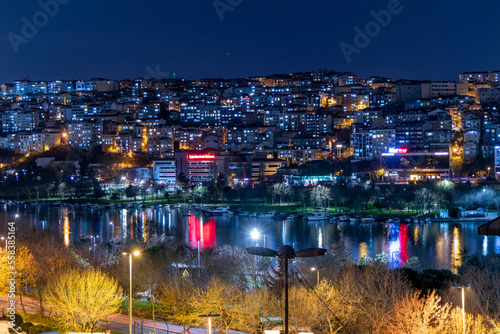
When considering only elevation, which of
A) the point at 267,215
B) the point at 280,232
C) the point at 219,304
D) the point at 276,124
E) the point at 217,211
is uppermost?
the point at 276,124

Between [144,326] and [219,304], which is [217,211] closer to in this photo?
[144,326]

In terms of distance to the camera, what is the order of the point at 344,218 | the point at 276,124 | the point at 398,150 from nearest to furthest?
the point at 344,218
the point at 398,150
the point at 276,124

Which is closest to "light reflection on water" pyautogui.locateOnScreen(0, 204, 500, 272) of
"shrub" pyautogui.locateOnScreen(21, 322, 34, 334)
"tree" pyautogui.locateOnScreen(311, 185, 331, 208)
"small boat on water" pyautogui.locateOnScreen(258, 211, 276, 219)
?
"small boat on water" pyautogui.locateOnScreen(258, 211, 276, 219)

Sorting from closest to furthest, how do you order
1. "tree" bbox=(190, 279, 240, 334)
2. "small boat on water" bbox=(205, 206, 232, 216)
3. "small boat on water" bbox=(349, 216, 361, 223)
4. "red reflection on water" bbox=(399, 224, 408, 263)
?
"tree" bbox=(190, 279, 240, 334), "red reflection on water" bbox=(399, 224, 408, 263), "small boat on water" bbox=(349, 216, 361, 223), "small boat on water" bbox=(205, 206, 232, 216)

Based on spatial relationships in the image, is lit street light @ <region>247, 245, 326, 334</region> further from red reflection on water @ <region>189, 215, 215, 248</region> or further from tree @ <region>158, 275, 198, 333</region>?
red reflection on water @ <region>189, 215, 215, 248</region>

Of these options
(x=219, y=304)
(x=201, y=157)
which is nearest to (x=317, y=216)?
(x=201, y=157)

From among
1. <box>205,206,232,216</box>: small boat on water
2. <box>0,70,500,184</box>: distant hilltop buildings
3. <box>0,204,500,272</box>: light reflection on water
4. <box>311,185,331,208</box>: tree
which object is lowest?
<box>0,204,500,272</box>: light reflection on water

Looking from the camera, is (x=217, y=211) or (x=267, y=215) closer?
(x=267, y=215)

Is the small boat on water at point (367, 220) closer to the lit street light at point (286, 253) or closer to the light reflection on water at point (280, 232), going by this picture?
the light reflection on water at point (280, 232)
